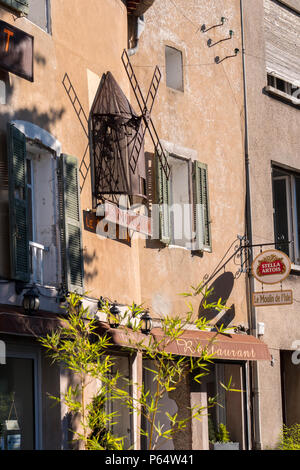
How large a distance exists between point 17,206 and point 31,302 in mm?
1216

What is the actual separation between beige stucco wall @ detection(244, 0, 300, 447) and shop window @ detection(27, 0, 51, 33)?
249 inches

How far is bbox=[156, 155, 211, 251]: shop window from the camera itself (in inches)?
691

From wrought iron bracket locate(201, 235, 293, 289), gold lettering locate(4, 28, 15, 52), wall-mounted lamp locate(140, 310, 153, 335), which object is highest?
gold lettering locate(4, 28, 15, 52)

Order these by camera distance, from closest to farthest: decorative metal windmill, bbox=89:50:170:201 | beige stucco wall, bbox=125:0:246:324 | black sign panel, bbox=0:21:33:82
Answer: black sign panel, bbox=0:21:33:82 → decorative metal windmill, bbox=89:50:170:201 → beige stucco wall, bbox=125:0:246:324

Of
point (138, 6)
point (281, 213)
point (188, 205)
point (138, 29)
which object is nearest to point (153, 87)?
point (138, 29)

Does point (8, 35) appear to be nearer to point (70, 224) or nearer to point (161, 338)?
point (70, 224)

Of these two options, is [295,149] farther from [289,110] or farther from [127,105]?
[127,105]

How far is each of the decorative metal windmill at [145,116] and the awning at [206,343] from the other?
2.60 metres

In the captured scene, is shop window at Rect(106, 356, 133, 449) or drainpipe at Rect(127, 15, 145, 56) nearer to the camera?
shop window at Rect(106, 356, 133, 449)

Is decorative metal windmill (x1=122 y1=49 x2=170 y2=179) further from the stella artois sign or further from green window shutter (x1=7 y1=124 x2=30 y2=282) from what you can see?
green window shutter (x1=7 y1=124 x2=30 y2=282)

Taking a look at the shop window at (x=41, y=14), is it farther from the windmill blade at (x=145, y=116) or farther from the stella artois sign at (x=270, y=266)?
the stella artois sign at (x=270, y=266)

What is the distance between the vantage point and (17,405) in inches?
522

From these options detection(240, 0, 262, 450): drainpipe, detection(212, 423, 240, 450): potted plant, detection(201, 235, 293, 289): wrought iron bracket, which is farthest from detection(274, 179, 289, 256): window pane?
detection(212, 423, 240, 450): potted plant
